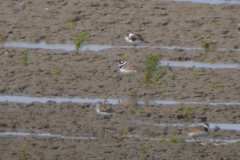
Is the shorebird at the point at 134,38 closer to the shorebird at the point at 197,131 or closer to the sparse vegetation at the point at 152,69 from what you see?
the sparse vegetation at the point at 152,69

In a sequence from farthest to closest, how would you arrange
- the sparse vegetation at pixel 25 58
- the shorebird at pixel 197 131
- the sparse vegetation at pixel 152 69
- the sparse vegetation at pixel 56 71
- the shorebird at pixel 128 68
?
the sparse vegetation at pixel 25 58, the sparse vegetation at pixel 56 71, the shorebird at pixel 128 68, the sparse vegetation at pixel 152 69, the shorebird at pixel 197 131

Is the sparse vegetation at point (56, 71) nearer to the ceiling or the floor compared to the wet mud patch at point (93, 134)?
nearer to the floor

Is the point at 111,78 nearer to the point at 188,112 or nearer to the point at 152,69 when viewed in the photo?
the point at 152,69

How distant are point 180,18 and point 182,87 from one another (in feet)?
16.8

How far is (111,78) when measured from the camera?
1284 cm

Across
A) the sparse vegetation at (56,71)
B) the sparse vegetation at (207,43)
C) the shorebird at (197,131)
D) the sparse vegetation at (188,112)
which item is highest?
the shorebird at (197,131)

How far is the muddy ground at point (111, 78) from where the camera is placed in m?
9.66

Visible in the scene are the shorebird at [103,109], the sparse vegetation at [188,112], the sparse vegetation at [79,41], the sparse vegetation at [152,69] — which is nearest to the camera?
the shorebird at [103,109]

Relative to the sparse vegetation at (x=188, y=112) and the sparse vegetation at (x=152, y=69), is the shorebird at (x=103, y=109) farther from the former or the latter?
the sparse vegetation at (x=152, y=69)

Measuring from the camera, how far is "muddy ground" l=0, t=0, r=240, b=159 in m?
9.66

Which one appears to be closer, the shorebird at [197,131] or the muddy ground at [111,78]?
the muddy ground at [111,78]

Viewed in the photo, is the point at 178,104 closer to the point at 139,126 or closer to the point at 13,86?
the point at 139,126

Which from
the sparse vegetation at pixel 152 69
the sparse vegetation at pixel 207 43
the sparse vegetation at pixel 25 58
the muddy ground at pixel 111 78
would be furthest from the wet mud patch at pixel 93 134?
the sparse vegetation at pixel 207 43

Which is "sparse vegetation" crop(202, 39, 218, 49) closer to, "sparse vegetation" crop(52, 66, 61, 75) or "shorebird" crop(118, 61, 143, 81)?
"shorebird" crop(118, 61, 143, 81)
